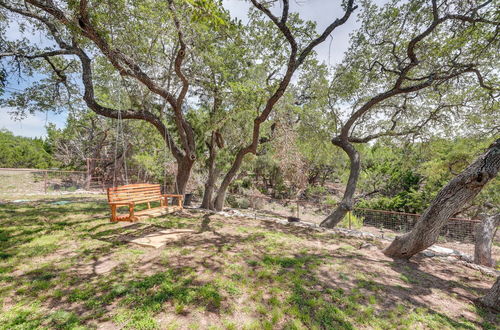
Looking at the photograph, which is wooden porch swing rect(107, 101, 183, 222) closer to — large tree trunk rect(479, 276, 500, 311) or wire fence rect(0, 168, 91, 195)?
large tree trunk rect(479, 276, 500, 311)

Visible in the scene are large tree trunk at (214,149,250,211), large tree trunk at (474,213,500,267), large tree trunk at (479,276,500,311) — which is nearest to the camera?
large tree trunk at (479,276,500,311)

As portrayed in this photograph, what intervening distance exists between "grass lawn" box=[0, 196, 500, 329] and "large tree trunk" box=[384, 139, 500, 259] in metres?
0.44

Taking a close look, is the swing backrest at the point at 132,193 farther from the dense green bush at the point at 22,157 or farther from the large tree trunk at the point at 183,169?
the dense green bush at the point at 22,157

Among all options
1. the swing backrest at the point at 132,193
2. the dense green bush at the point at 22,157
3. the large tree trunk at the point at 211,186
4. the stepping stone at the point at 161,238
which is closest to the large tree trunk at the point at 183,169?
the large tree trunk at the point at 211,186

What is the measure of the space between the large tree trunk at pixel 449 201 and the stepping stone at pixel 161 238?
501 cm

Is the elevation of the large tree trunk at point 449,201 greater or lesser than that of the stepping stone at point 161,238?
greater

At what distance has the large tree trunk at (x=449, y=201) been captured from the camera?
3926mm

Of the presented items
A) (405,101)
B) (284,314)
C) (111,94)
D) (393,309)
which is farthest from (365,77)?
(111,94)

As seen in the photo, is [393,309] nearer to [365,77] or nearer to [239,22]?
[239,22]

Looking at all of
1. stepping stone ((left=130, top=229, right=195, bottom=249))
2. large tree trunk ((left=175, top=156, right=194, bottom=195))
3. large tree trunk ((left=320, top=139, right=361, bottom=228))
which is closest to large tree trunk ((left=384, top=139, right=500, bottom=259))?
large tree trunk ((left=320, top=139, right=361, bottom=228))

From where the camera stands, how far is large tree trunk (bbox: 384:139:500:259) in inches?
155

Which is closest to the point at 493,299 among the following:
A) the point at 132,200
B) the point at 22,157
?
the point at 132,200

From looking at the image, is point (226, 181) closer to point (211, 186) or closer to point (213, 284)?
point (211, 186)

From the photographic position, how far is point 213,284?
3043mm
